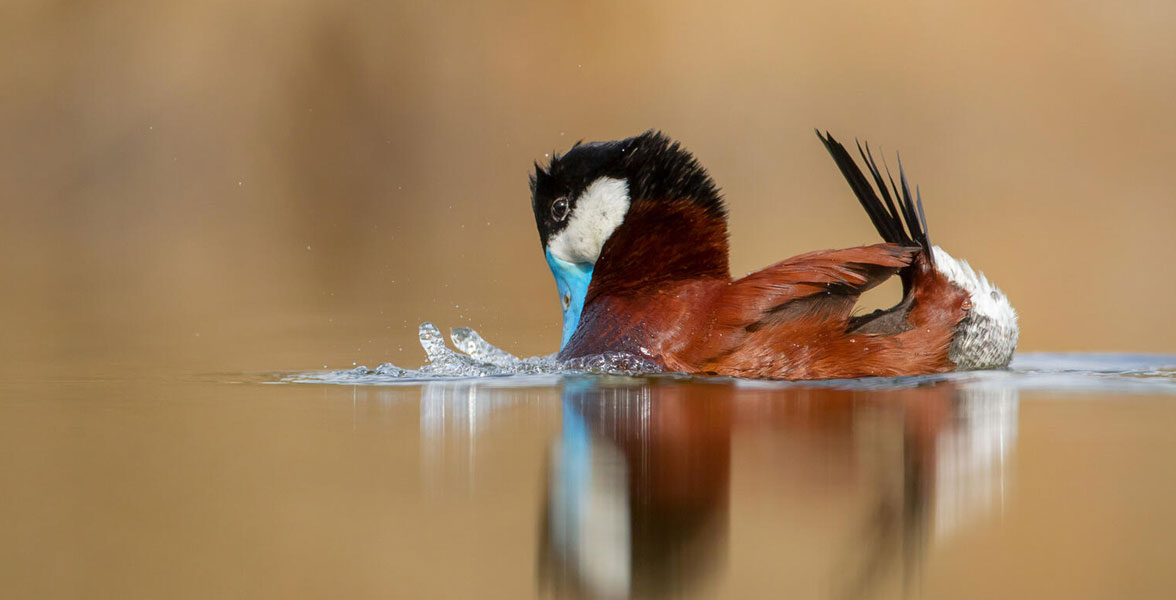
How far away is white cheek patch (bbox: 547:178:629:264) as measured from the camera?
15.6 feet

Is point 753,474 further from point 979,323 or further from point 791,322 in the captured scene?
point 979,323

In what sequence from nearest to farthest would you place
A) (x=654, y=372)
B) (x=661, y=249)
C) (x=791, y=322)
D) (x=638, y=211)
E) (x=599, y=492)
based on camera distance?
(x=599, y=492)
(x=791, y=322)
(x=654, y=372)
(x=661, y=249)
(x=638, y=211)

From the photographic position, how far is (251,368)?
5074mm

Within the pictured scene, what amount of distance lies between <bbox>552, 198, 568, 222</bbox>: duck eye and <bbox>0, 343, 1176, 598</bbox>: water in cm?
103

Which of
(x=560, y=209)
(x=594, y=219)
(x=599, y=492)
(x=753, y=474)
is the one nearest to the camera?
(x=599, y=492)

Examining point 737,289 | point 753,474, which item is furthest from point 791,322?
point 753,474

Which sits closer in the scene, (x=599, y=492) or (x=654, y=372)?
(x=599, y=492)

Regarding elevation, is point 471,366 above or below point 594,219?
below

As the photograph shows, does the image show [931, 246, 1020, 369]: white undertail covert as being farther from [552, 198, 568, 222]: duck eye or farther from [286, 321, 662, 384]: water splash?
[552, 198, 568, 222]: duck eye

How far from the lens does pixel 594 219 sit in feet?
15.9

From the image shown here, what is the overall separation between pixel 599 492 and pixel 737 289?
6.09 ft

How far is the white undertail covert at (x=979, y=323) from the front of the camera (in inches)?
170

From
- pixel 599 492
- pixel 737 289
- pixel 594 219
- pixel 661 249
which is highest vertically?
pixel 594 219

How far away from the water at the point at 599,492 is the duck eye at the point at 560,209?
1.03m
